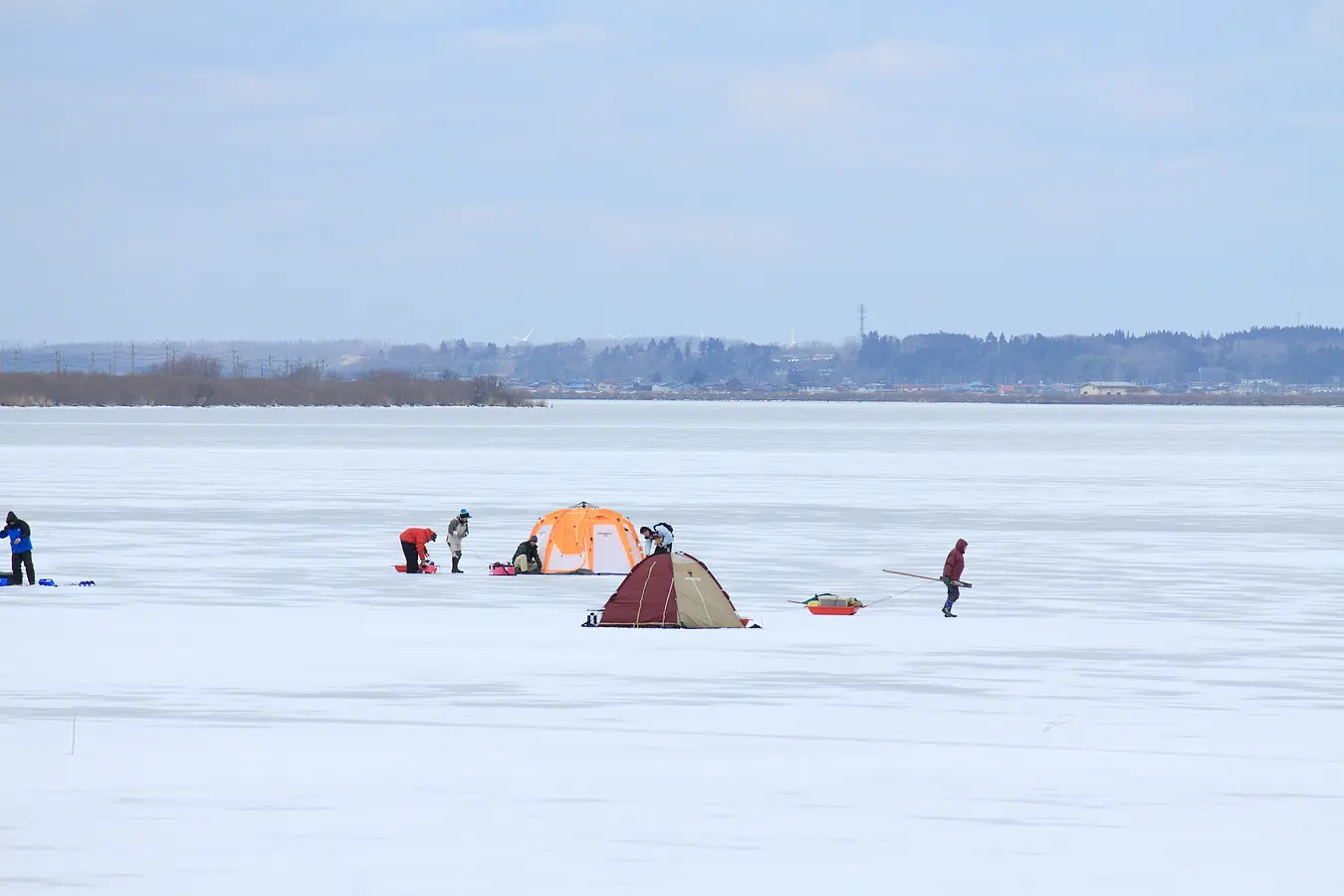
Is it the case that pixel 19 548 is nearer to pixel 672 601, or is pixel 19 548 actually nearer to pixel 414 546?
pixel 414 546

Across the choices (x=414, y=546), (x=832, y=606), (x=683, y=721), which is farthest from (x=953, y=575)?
(x=414, y=546)

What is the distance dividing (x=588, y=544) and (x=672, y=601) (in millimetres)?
7579

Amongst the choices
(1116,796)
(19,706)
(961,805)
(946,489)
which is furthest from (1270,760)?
(946,489)

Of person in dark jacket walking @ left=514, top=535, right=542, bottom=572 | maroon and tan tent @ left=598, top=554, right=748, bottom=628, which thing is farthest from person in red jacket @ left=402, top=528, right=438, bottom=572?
maroon and tan tent @ left=598, top=554, right=748, bottom=628

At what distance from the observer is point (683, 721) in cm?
1644

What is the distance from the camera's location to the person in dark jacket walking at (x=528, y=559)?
29969 mm

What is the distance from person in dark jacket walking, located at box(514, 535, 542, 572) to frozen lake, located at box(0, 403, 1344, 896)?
0.63 meters

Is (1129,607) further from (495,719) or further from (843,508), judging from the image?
(843,508)

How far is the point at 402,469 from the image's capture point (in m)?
67.5

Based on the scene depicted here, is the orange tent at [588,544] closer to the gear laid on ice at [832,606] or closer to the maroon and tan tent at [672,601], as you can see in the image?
the gear laid on ice at [832,606]

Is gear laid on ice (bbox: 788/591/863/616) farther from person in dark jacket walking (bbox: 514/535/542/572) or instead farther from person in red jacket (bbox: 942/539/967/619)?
person in dark jacket walking (bbox: 514/535/542/572)

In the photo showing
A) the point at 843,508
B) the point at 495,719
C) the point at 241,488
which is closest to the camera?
the point at 495,719

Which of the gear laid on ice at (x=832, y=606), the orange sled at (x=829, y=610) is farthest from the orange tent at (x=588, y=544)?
the orange sled at (x=829, y=610)

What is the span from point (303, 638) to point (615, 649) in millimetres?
3439
